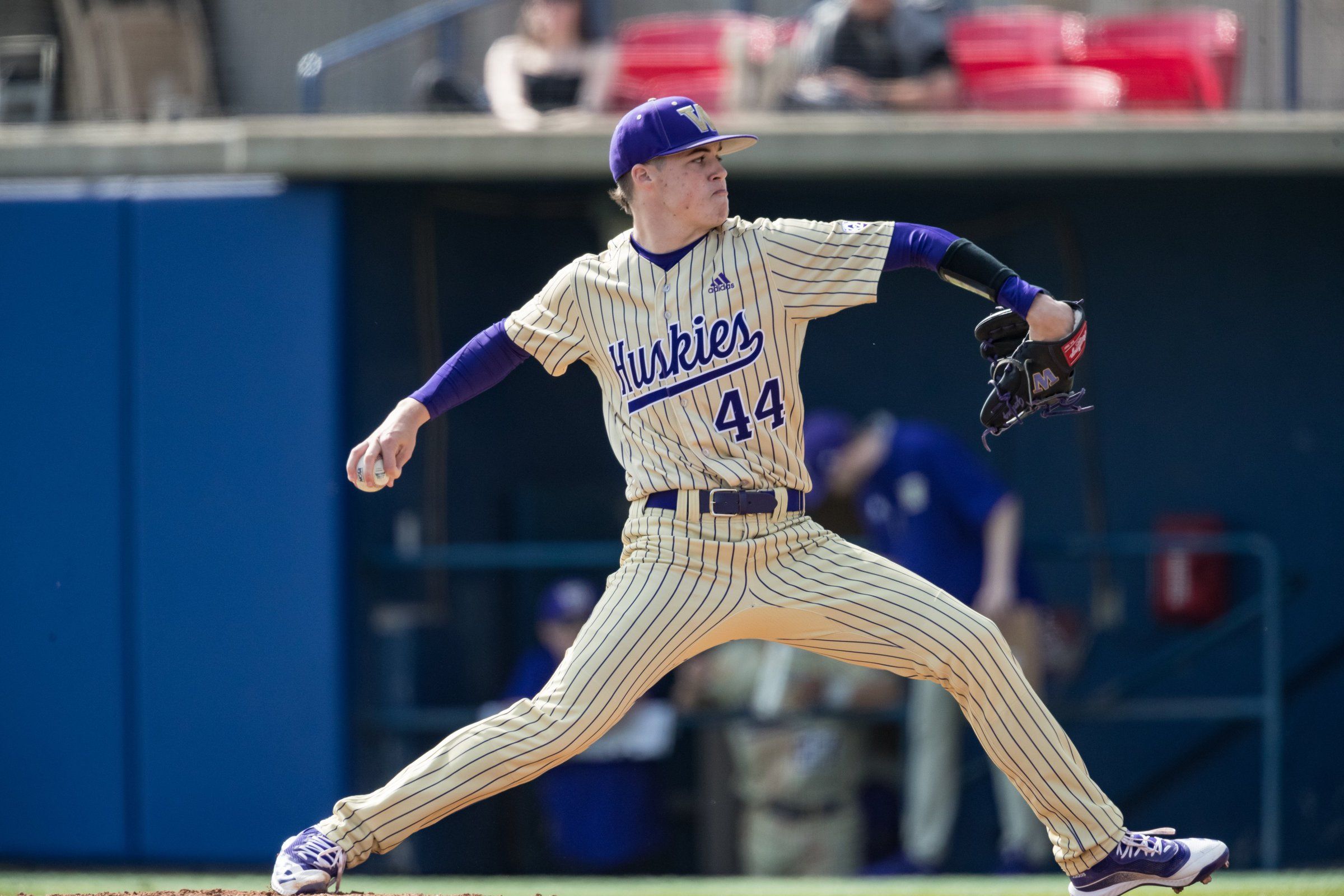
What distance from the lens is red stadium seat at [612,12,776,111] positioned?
636 cm

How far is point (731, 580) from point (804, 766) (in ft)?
11.2

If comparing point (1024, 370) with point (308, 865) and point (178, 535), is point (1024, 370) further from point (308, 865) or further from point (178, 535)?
point (178, 535)

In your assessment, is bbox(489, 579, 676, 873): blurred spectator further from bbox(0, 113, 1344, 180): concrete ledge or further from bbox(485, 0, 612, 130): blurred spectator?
bbox(485, 0, 612, 130): blurred spectator

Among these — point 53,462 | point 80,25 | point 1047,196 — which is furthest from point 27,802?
point 1047,196

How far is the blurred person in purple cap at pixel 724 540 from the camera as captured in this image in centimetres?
300

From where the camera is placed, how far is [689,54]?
23.1ft

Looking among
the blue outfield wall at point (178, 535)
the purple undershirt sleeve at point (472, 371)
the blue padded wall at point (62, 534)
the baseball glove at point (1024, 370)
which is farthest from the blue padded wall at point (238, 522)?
the baseball glove at point (1024, 370)

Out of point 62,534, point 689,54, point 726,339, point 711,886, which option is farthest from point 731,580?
point 689,54

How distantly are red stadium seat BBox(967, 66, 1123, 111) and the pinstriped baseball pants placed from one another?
12.7ft

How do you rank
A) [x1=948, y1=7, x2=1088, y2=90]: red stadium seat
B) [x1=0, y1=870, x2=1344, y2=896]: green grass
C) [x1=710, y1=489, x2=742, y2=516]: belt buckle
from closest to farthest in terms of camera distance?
[x1=710, y1=489, x2=742, y2=516]: belt buckle → [x1=0, y1=870, x2=1344, y2=896]: green grass → [x1=948, y1=7, x2=1088, y2=90]: red stadium seat

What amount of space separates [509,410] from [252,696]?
194cm

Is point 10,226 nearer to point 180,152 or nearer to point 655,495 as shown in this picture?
point 180,152

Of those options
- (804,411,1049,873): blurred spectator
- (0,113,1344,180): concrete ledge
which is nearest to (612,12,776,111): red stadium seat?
(0,113,1344,180): concrete ledge

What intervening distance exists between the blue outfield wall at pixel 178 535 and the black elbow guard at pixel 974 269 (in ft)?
12.0
